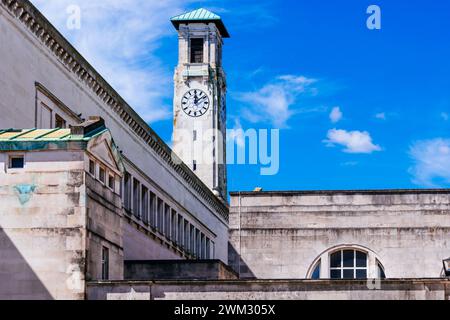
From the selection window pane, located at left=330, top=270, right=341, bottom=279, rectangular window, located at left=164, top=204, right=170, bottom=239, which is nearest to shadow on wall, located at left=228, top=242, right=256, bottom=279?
window pane, located at left=330, top=270, right=341, bottom=279

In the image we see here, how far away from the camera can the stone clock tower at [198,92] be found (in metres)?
135

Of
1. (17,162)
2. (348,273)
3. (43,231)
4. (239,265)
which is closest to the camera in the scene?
(43,231)

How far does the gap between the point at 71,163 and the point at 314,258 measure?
2635 cm

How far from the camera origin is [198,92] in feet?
446

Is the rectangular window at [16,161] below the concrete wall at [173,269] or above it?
above

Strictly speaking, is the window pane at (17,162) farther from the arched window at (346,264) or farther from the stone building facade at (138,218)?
the arched window at (346,264)

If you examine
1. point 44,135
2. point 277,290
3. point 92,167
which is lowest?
point 277,290

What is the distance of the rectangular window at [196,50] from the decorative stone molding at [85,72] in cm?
4980

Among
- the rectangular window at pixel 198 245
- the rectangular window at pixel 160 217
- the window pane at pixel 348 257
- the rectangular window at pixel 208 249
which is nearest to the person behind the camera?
the window pane at pixel 348 257

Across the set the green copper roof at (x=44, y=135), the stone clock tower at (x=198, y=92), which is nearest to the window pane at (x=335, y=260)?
the green copper roof at (x=44, y=135)

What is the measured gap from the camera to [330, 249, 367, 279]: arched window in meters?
65.2

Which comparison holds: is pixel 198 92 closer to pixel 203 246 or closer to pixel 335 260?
pixel 203 246

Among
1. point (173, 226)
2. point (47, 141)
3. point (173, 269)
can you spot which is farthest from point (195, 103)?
point (47, 141)

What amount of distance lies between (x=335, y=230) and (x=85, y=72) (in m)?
16.1
